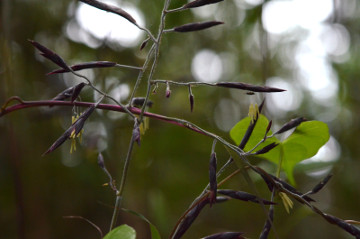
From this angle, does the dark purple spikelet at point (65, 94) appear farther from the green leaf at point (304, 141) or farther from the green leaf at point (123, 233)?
the green leaf at point (304, 141)

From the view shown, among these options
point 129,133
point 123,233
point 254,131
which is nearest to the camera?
point 123,233

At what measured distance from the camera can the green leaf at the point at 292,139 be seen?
1.11ft

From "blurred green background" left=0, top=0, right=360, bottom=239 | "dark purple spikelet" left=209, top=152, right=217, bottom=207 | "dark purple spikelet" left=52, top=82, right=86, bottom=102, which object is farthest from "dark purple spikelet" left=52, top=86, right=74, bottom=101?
"blurred green background" left=0, top=0, right=360, bottom=239

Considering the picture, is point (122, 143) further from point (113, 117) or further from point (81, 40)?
point (81, 40)

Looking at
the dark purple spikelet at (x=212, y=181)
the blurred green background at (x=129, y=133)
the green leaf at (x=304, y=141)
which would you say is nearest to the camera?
the dark purple spikelet at (x=212, y=181)

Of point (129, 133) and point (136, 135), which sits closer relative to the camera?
point (136, 135)

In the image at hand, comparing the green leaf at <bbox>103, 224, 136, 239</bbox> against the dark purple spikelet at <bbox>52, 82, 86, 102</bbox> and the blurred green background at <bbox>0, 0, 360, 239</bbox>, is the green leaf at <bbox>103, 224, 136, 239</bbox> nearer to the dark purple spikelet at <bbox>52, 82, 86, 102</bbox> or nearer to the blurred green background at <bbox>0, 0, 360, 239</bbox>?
the dark purple spikelet at <bbox>52, 82, 86, 102</bbox>

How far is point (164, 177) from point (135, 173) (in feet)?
0.48

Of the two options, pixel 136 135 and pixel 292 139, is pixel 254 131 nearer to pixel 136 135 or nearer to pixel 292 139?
pixel 292 139

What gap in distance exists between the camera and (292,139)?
1.20ft

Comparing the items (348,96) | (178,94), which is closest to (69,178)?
(178,94)

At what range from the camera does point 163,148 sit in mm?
1235

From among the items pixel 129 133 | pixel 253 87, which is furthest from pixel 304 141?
pixel 129 133

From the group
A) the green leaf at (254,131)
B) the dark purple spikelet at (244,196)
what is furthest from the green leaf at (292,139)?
the dark purple spikelet at (244,196)
